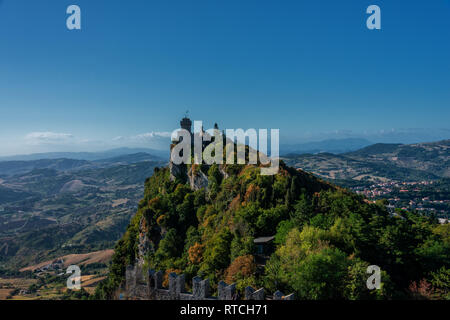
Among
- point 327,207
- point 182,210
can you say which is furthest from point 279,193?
point 182,210

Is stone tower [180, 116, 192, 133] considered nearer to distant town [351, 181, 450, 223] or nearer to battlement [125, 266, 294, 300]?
battlement [125, 266, 294, 300]

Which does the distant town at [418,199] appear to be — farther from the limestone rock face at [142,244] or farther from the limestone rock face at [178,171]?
the limestone rock face at [142,244]

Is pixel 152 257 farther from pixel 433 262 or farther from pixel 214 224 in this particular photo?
pixel 433 262

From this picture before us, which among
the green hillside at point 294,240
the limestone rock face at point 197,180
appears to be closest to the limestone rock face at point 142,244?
the green hillside at point 294,240

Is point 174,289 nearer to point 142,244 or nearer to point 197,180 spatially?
point 197,180

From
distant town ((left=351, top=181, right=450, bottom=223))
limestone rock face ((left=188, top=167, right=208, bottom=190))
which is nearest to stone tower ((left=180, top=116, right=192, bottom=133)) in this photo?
limestone rock face ((left=188, top=167, right=208, bottom=190))

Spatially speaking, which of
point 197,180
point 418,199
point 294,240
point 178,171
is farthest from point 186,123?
point 418,199
